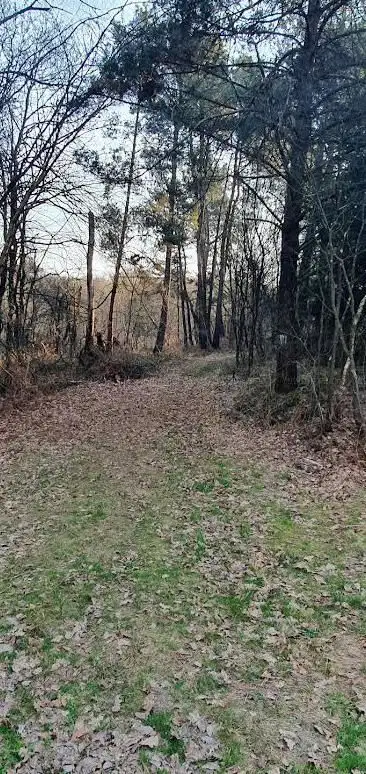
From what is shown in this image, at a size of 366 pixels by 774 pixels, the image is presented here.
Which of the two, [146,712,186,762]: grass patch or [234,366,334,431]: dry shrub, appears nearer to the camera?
[146,712,186,762]: grass patch

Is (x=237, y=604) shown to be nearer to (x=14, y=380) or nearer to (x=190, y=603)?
(x=190, y=603)

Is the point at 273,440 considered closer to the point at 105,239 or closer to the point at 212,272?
the point at 105,239

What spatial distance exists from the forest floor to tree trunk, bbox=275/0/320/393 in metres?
2.02

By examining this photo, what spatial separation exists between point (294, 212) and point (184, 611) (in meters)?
7.17

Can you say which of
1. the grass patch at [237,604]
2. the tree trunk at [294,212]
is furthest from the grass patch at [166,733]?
the tree trunk at [294,212]

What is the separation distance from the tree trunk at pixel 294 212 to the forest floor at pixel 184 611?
2024mm

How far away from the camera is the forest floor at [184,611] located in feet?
9.26

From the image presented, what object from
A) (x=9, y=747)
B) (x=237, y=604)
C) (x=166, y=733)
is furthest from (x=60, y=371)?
(x=166, y=733)

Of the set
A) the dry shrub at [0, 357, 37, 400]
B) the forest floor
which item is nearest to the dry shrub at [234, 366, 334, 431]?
the forest floor

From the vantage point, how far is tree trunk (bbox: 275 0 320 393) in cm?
726

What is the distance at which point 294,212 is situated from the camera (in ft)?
29.0

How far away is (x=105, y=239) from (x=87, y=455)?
31.1ft

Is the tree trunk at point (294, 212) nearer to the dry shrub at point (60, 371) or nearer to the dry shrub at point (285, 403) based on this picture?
the dry shrub at point (285, 403)

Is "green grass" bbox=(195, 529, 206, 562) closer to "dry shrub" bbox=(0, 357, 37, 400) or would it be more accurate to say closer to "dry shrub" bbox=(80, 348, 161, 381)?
"dry shrub" bbox=(0, 357, 37, 400)
